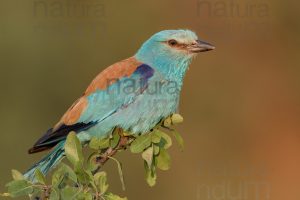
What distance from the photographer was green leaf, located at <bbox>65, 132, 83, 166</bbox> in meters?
4.58

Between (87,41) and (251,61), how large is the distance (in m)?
2.07

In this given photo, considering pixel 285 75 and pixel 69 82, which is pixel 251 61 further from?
pixel 69 82

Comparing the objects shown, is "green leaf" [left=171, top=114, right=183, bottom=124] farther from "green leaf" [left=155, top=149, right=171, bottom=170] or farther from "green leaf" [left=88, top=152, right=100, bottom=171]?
"green leaf" [left=88, top=152, right=100, bottom=171]

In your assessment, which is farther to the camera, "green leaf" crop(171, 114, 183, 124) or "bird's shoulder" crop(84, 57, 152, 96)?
"bird's shoulder" crop(84, 57, 152, 96)

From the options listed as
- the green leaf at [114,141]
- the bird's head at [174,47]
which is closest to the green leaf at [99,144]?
the green leaf at [114,141]

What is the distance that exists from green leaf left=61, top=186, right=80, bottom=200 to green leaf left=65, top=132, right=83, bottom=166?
22cm

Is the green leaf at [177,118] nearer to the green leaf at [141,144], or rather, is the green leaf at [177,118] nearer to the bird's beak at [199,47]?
the green leaf at [141,144]

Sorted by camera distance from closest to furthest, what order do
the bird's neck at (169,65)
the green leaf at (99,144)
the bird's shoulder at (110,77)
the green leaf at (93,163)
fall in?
the green leaf at (93,163) < the green leaf at (99,144) < the bird's shoulder at (110,77) < the bird's neck at (169,65)

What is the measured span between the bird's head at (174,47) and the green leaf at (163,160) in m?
1.67

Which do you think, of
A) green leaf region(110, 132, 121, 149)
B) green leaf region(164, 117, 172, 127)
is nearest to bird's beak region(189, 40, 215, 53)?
green leaf region(164, 117, 172, 127)

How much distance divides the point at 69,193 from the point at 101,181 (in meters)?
0.24

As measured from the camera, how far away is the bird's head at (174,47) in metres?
6.52

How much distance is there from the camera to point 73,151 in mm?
4609

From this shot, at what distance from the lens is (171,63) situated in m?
6.48
